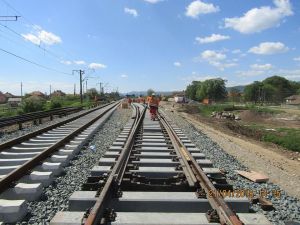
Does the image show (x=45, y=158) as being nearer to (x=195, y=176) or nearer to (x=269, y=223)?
(x=195, y=176)

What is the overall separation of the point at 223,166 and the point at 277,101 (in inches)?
3987

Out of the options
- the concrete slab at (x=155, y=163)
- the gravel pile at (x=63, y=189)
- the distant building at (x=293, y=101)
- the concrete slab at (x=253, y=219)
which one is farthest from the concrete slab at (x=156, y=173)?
the distant building at (x=293, y=101)

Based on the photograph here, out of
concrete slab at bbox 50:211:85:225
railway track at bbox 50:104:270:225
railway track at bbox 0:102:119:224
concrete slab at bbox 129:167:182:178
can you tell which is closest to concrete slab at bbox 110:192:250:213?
railway track at bbox 50:104:270:225

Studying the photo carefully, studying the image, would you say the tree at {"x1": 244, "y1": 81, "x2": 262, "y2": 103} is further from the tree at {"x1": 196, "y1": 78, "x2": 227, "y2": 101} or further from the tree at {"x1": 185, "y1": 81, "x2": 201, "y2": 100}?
the tree at {"x1": 185, "y1": 81, "x2": 201, "y2": 100}

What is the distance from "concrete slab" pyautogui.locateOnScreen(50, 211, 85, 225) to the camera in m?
4.54

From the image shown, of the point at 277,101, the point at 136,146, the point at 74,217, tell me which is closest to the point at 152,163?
the point at 136,146

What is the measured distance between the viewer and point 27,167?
7637 millimetres

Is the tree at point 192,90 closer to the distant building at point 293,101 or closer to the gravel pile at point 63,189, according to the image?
the distant building at point 293,101

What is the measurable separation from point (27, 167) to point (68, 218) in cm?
327

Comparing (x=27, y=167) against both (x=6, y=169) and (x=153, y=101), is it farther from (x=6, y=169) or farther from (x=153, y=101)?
(x=153, y=101)

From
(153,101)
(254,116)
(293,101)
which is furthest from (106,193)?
(293,101)

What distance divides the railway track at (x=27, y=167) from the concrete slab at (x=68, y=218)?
2.42 ft

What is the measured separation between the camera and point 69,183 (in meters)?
7.13

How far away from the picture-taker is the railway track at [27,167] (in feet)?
17.6
